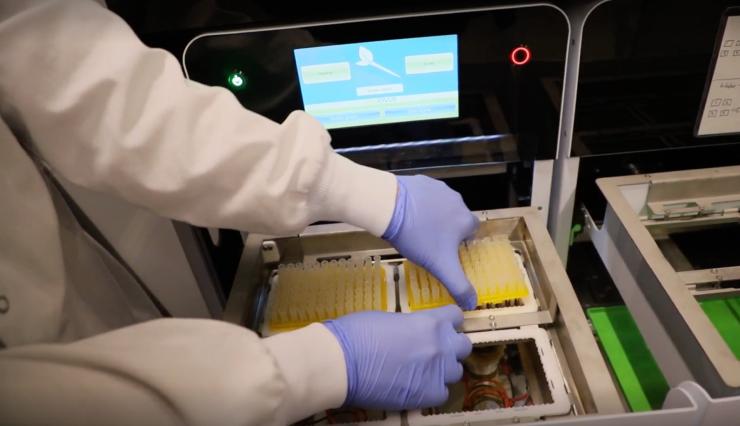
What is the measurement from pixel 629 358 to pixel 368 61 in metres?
0.70

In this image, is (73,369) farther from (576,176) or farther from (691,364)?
(576,176)

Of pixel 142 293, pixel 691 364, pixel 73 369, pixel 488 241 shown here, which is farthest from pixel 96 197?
pixel 691 364

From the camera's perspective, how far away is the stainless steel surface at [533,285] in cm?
69

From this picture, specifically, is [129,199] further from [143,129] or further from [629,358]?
[629,358]

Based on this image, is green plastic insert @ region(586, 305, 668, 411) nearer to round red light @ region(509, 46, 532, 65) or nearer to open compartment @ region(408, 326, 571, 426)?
open compartment @ region(408, 326, 571, 426)

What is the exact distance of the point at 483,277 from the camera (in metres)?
0.86

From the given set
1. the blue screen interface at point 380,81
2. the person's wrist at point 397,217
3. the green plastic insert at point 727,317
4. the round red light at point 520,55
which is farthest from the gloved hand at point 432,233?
the green plastic insert at point 727,317

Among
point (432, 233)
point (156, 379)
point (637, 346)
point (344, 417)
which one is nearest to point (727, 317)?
point (637, 346)

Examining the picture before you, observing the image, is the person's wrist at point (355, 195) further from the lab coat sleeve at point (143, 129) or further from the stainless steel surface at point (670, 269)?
the stainless steel surface at point (670, 269)

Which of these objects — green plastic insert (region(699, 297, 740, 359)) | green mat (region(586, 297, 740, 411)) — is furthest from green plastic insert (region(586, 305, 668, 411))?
green plastic insert (region(699, 297, 740, 359))

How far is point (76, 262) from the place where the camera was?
75 cm

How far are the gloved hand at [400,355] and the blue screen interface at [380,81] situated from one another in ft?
1.13

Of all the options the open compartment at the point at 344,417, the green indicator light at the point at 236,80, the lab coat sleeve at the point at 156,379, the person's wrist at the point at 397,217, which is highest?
the green indicator light at the point at 236,80

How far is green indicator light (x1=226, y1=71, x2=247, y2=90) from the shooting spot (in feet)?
2.78
